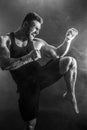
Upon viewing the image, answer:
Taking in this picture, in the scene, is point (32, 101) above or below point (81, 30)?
below

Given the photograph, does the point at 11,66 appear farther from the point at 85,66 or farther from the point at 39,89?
the point at 85,66

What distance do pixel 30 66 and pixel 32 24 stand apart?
425 millimetres

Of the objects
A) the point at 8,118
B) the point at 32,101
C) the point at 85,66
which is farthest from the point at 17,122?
the point at 85,66

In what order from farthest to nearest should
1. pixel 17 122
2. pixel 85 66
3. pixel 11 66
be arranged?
pixel 85 66, pixel 17 122, pixel 11 66

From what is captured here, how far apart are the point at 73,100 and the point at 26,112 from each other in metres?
0.49

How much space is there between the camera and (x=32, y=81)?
2693mm

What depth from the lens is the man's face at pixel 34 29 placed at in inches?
108

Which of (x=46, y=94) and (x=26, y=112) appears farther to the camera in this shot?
(x=46, y=94)

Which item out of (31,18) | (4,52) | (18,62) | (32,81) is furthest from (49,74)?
(31,18)

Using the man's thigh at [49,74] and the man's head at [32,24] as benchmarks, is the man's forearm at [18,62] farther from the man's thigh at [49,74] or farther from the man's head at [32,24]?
the man's head at [32,24]

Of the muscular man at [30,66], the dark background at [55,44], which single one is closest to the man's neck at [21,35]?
the muscular man at [30,66]

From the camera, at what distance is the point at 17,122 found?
2744 millimetres

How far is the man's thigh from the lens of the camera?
8.51ft

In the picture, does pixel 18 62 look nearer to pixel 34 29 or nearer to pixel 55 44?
pixel 34 29
